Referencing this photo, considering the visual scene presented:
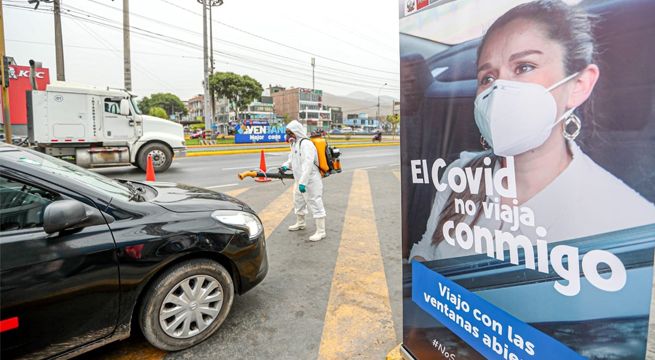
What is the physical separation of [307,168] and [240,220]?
6.68ft

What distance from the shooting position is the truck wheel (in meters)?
11.3

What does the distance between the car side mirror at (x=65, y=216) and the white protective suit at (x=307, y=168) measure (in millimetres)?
2901

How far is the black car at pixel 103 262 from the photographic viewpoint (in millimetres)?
1907

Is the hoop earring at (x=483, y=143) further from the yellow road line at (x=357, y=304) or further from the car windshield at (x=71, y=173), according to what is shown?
the car windshield at (x=71, y=173)

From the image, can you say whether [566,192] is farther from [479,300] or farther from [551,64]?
[479,300]

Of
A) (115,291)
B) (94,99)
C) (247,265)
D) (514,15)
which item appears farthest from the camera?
(94,99)

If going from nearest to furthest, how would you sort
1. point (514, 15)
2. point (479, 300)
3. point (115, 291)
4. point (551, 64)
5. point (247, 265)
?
point (551, 64) < point (514, 15) < point (479, 300) < point (115, 291) < point (247, 265)

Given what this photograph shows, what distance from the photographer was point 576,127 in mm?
1202

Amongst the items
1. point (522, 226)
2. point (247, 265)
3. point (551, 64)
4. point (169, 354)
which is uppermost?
point (551, 64)

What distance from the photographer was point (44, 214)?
1.91 metres

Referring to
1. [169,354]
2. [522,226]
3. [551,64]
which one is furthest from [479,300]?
[169,354]

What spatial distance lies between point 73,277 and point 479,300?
2164mm

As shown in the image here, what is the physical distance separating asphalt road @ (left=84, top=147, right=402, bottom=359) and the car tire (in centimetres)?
10

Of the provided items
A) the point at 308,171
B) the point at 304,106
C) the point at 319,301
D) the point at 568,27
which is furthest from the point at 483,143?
the point at 304,106
